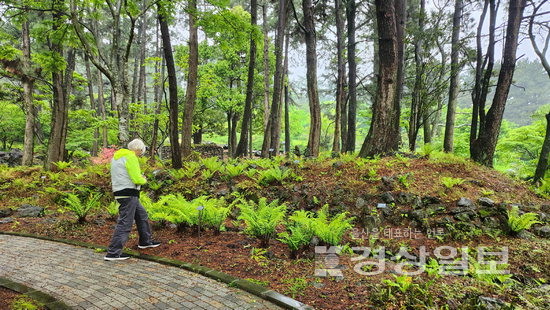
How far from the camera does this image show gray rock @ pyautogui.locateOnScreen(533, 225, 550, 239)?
524 centimetres

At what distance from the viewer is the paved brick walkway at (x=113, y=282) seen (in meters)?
3.26

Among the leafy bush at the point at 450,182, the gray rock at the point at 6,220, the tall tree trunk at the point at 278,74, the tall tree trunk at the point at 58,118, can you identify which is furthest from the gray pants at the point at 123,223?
the tall tree trunk at the point at 58,118

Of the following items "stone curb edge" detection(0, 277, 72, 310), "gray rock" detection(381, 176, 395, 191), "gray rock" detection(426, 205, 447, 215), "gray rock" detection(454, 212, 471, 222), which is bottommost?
"stone curb edge" detection(0, 277, 72, 310)

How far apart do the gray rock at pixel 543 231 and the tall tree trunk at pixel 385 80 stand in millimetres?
3785

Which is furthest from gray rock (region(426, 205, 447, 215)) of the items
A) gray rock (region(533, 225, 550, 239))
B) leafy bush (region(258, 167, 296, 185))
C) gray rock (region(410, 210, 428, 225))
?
leafy bush (region(258, 167, 296, 185))

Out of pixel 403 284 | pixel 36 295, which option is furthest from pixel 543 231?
pixel 36 295

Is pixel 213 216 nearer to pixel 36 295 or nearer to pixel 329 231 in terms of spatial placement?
pixel 329 231

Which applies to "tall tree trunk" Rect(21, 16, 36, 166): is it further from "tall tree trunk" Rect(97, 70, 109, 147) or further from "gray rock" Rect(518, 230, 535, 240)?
"gray rock" Rect(518, 230, 535, 240)

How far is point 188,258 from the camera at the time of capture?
4.56 m

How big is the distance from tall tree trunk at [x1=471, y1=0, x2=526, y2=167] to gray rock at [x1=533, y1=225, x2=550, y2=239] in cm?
340

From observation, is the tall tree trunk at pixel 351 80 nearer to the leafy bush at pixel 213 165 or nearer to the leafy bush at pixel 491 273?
the leafy bush at pixel 213 165

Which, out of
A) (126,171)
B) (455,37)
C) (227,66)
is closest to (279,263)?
(126,171)

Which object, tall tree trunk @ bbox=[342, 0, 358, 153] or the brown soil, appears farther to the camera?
tall tree trunk @ bbox=[342, 0, 358, 153]

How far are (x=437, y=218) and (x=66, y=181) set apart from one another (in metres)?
11.0
